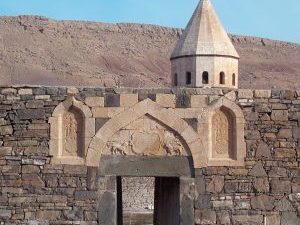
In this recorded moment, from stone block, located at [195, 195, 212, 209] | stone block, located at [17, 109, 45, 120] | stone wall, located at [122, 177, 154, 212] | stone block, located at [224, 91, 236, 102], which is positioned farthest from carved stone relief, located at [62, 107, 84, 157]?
stone wall, located at [122, 177, 154, 212]

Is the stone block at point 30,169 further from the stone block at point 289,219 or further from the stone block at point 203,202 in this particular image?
the stone block at point 289,219

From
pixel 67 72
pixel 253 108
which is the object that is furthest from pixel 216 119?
pixel 67 72

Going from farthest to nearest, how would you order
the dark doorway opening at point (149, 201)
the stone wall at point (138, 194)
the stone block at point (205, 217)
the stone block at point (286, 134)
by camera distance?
the stone wall at point (138, 194)
the dark doorway opening at point (149, 201)
the stone block at point (286, 134)
the stone block at point (205, 217)

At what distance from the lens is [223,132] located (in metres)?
9.17

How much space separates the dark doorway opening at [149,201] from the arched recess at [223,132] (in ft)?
2.83

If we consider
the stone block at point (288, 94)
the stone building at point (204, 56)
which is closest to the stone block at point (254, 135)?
the stone block at point (288, 94)

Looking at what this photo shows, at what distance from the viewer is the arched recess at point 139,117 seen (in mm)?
9008

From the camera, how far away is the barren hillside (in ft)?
199

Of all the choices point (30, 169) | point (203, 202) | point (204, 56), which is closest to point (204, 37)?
point (204, 56)

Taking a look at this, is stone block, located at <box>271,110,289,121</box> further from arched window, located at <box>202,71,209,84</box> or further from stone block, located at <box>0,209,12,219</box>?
arched window, located at <box>202,71,209,84</box>

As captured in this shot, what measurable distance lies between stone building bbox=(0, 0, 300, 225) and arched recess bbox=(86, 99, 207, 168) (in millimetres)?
15

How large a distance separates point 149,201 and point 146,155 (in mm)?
10412

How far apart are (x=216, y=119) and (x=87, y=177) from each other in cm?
216

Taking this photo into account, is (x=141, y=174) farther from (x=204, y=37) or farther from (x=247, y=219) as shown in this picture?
(x=204, y=37)
